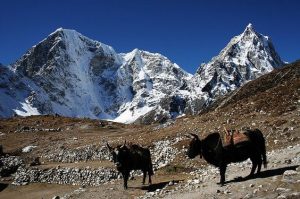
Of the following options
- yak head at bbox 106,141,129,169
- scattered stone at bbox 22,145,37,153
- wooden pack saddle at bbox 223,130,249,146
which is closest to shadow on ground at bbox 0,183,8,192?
scattered stone at bbox 22,145,37,153

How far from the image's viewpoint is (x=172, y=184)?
27281 mm

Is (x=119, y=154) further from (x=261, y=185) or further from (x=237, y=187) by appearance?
(x=261, y=185)

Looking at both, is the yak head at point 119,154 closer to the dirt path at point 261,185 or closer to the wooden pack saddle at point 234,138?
the dirt path at point 261,185

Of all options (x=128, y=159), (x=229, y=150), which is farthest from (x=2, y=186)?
(x=229, y=150)

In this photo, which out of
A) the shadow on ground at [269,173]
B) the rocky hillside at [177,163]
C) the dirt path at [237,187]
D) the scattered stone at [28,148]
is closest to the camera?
the dirt path at [237,187]

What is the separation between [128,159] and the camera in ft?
95.6

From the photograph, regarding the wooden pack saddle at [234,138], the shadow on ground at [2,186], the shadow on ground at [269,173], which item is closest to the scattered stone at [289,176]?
the shadow on ground at [269,173]

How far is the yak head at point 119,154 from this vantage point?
27.9 m

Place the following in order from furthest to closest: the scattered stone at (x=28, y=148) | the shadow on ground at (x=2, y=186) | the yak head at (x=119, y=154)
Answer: the scattered stone at (x=28, y=148)
the shadow on ground at (x=2, y=186)
the yak head at (x=119, y=154)

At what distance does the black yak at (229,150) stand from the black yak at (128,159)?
701cm

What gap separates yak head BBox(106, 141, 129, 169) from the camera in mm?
27911

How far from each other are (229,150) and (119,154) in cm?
870

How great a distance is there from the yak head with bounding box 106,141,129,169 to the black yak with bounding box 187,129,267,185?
22.6ft

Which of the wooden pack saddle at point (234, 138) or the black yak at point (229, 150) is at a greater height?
the wooden pack saddle at point (234, 138)
